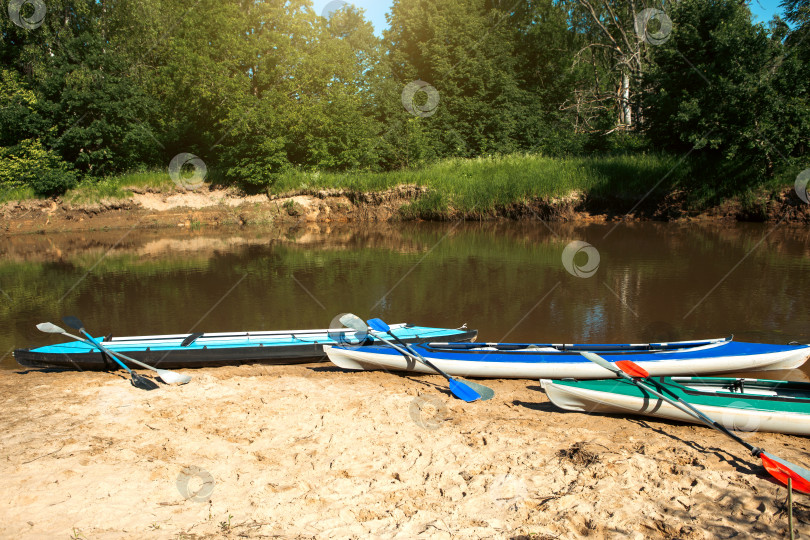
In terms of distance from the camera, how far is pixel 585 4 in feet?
102

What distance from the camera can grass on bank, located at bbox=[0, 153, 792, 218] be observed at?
22.7m

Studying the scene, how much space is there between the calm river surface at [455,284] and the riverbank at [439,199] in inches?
56.1

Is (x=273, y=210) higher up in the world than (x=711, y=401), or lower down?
higher up

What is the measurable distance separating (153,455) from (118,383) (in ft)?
8.53

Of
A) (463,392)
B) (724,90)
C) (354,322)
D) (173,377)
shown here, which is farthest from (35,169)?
(724,90)

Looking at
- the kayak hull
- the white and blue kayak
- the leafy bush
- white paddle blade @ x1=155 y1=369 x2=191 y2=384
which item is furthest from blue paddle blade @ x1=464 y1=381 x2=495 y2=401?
the leafy bush

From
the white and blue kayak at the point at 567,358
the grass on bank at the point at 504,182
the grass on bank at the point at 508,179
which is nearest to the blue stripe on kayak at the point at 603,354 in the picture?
the white and blue kayak at the point at 567,358

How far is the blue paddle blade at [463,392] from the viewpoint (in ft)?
22.4

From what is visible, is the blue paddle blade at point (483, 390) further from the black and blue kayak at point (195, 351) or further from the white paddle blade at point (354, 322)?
the white paddle blade at point (354, 322)

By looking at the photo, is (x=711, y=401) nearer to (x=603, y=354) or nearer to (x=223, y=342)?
(x=603, y=354)

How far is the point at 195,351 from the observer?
27.1ft

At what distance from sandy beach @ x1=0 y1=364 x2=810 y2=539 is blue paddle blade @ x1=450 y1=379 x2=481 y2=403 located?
0.11m

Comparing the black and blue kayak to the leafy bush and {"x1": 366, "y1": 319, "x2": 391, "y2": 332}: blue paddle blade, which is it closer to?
{"x1": 366, "y1": 319, "x2": 391, "y2": 332}: blue paddle blade

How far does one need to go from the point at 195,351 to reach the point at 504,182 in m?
19.4
